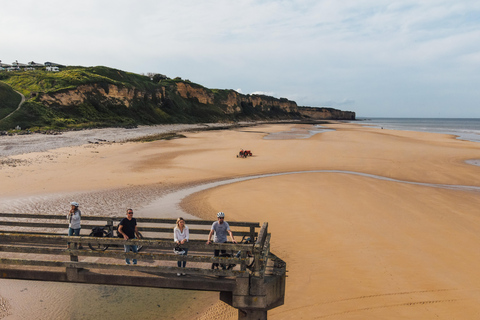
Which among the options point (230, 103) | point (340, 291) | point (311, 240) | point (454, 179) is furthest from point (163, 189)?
point (230, 103)

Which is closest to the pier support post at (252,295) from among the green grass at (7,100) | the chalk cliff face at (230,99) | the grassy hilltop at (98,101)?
the grassy hilltop at (98,101)

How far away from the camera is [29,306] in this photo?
27.6 feet

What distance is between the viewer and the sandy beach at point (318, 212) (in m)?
8.58

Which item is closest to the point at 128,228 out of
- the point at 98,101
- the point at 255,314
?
the point at 255,314

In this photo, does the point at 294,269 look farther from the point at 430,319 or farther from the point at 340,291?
the point at 430,319

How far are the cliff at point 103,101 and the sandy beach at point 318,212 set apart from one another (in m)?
29.4

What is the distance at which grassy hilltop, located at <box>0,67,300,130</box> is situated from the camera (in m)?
56.8

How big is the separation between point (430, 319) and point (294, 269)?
401 centimetres

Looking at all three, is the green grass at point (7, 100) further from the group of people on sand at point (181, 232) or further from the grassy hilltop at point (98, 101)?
the group of people on sand at point (181, 232)

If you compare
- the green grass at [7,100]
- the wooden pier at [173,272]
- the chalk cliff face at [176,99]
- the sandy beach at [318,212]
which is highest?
the chalk cliff face at [176,99]

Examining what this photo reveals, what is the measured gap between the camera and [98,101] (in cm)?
7350

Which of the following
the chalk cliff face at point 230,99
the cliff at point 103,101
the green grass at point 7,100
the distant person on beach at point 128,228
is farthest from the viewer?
the chalk cliff face at point 230,99

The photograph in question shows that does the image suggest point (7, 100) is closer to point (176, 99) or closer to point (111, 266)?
point (176, 99)

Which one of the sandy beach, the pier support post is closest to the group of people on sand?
the pier support post
